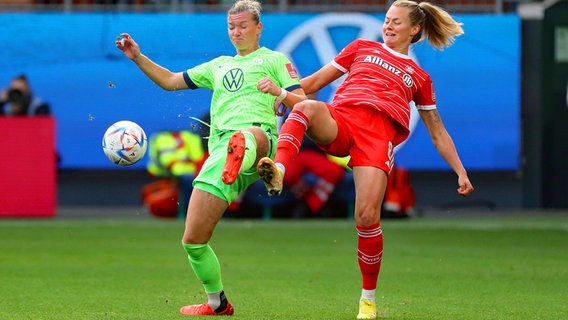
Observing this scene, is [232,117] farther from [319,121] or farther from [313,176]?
[313,176]

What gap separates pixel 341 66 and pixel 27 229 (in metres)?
9.24

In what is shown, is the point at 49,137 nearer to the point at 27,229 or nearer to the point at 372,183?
the point at 27,229

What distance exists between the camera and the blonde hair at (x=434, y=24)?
328 inches

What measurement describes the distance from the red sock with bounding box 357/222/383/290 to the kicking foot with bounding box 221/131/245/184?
1.03 m

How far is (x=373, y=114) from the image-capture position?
26.3 feet

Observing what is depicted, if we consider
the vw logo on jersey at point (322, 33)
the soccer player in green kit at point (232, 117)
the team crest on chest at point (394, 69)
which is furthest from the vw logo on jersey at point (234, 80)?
the vw logo on jersey at point (322, 33)

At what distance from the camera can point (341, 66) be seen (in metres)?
8.24

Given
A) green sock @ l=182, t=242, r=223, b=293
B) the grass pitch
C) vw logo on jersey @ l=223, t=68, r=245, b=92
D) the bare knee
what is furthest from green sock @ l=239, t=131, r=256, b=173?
the grass pitch

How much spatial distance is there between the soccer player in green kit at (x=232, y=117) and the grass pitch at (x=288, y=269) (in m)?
0.59

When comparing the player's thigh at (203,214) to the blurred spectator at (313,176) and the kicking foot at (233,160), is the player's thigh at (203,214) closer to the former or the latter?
the kicking foot at (233,160)

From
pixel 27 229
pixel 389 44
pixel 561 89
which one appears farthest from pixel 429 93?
pixel 561 89

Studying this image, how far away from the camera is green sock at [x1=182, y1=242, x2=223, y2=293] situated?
789cm

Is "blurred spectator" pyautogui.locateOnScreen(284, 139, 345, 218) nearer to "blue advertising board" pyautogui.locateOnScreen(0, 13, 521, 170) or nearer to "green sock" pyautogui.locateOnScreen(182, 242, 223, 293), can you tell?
"blue advertising board" pyautogui.locateOnScreen(0, 13, 521, 170)

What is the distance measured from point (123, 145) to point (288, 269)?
4.23m
